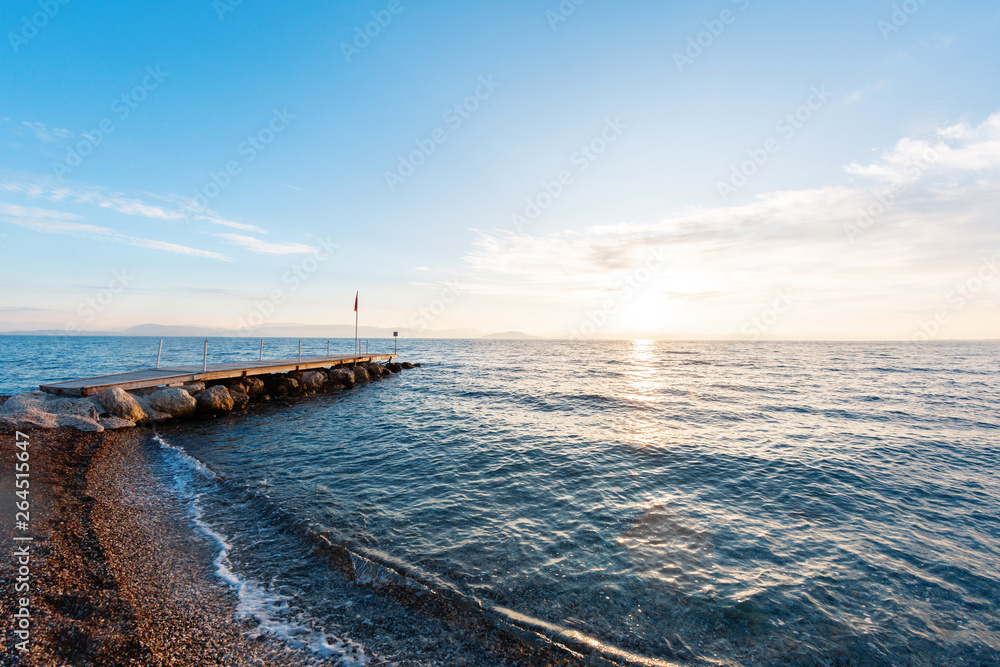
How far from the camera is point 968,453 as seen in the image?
14.3 metres

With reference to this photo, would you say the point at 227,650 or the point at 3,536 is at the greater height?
the point at 3,536

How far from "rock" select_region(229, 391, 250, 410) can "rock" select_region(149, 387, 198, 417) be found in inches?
100

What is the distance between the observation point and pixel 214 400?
18172mm

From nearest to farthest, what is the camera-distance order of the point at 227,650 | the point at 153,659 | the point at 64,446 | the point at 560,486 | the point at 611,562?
the point at 153,659, the point at 227,650, the point at 611,562, the point at 560,486, the point at 64,446

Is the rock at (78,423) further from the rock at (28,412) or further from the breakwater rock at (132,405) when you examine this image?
the rock at (28,412)

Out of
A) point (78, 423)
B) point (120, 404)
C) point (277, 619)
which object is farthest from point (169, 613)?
point (120, 404)

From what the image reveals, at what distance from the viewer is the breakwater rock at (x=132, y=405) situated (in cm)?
1311

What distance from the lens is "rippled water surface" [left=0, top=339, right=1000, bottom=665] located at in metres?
5.54

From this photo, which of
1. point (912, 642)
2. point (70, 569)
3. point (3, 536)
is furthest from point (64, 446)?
point (912, 642)

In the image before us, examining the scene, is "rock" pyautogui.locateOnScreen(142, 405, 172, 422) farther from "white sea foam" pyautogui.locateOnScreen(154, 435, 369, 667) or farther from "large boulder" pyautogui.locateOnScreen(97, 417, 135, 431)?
"white sea foam" pyautogui.locateOnScreen(154, 435, 369, 667)

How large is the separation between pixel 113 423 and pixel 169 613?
44.7 feet

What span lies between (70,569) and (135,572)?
0.81 meters

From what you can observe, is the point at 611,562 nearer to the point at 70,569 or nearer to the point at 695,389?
the point at 70,569

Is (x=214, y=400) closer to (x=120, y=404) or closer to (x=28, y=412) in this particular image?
(x=120, y=404)
